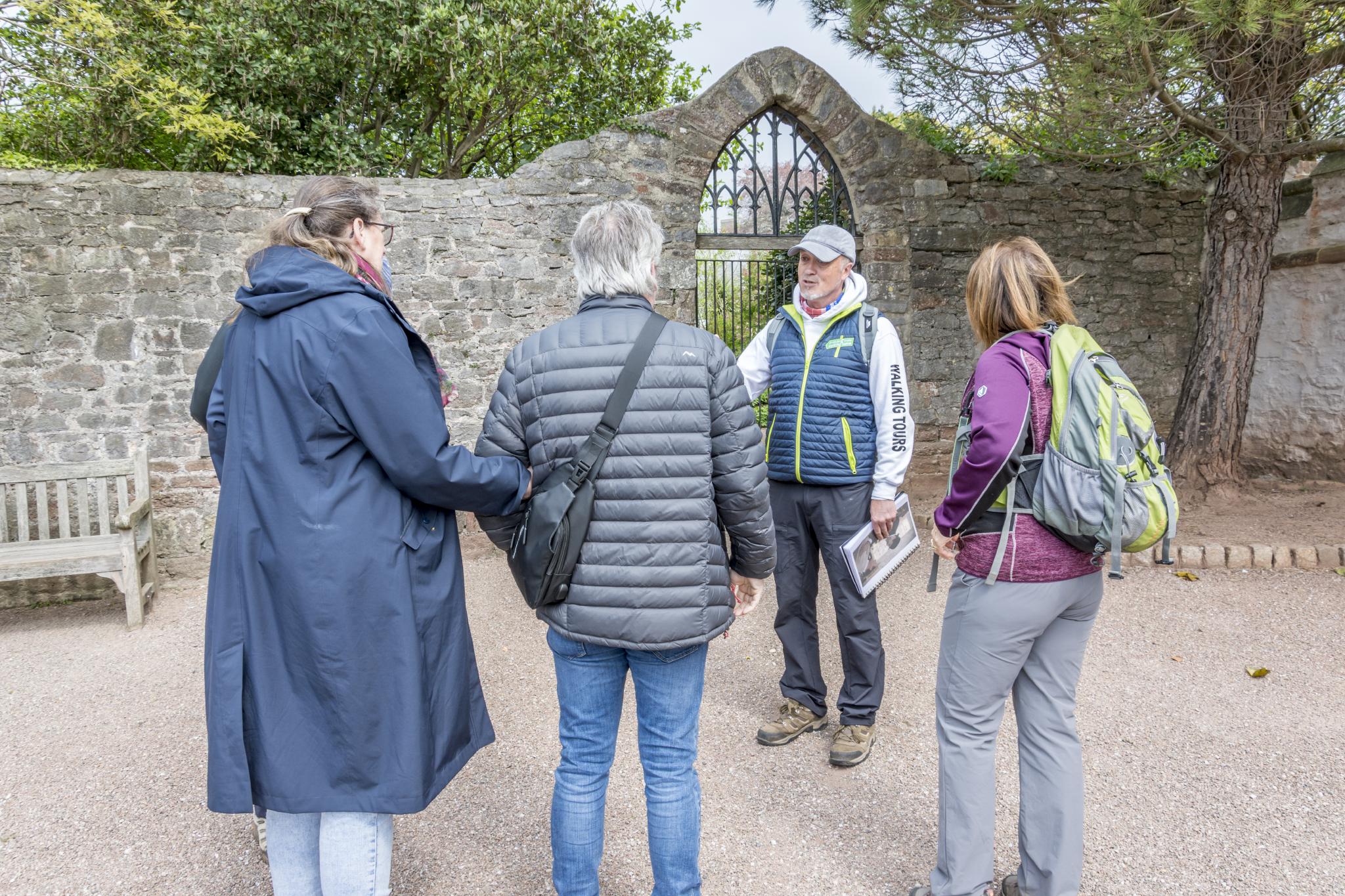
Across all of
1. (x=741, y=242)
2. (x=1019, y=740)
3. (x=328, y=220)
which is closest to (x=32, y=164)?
(x=741, y=242)

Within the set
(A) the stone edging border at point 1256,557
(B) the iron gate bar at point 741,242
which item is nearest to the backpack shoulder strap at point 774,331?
(A) the stone edging border at point 1256,557

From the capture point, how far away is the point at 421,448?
1.71 m

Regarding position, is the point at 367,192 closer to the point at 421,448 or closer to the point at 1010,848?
the point at 421,448

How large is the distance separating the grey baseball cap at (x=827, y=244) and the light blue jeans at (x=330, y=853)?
220 cm

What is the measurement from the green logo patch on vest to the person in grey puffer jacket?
109 centimetres

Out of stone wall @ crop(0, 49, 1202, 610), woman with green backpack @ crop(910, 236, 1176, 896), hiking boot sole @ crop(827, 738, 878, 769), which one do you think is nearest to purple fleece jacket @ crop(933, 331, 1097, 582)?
woman with green backpack @ crop(910, 236, 1176, 896)

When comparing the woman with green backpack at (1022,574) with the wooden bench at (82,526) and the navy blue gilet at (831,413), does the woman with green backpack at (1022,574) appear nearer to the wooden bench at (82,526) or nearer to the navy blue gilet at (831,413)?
the navy blue gilet at (831,413)

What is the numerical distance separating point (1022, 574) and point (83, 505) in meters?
5.24

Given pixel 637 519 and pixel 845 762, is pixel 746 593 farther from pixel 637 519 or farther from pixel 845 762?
pixel 845 762

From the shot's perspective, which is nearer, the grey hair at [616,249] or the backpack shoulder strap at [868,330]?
the grey hair at [616,249]

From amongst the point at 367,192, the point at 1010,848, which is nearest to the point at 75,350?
the point at 367,192

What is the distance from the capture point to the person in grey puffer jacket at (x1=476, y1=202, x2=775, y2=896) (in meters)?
1.84

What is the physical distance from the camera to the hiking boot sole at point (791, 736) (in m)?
3.16

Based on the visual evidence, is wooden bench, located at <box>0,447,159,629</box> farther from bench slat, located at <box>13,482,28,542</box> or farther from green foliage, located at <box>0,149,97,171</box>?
green foliage, located at <box>0,149,97,171</box>
